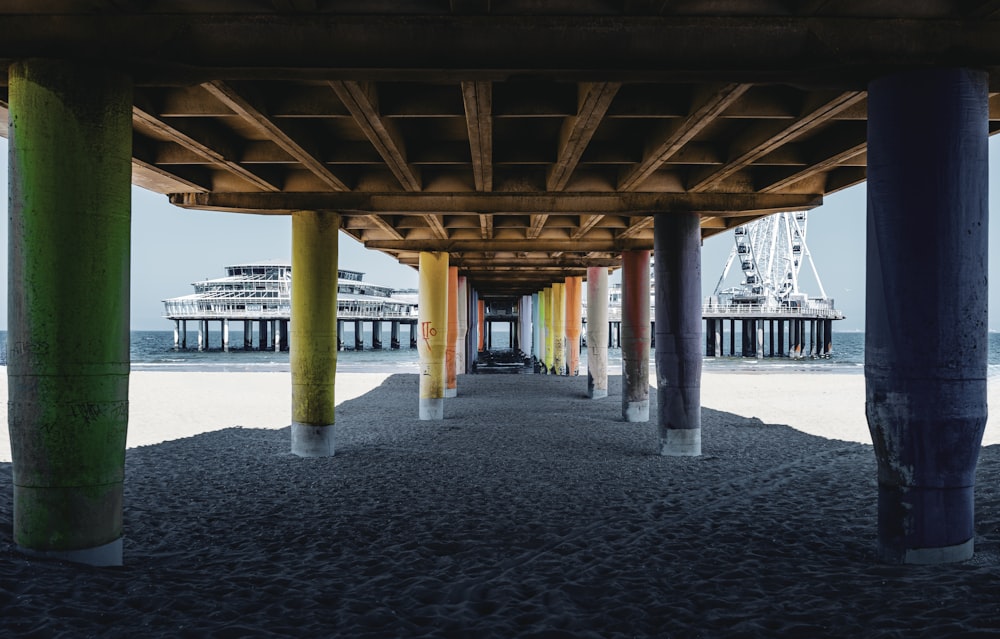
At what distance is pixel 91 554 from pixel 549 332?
39.3 meters

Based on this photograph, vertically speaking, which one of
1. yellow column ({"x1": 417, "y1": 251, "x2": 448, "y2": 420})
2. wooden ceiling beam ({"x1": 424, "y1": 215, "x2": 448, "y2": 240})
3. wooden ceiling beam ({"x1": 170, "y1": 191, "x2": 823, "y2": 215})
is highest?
wooden ceiling beam ({"x1": 424, "y1": 215, "x2": 448, "y2": 240})

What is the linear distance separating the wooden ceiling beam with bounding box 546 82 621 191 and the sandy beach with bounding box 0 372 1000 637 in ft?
16.5

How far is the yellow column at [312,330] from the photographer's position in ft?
49.0

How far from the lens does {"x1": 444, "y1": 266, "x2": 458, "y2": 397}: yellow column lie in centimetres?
2859

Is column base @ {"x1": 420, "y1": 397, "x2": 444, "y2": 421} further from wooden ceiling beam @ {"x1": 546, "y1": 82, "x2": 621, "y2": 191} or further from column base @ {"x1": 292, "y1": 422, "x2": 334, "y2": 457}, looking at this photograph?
wooden ceiling beam @ {"x1": 546, "y1": 82, "x2": 621, "y2": 191}

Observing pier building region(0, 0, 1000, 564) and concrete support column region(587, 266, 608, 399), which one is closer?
pier building region(0, 0, 1000, 564)

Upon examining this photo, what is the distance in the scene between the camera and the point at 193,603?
6.42 m

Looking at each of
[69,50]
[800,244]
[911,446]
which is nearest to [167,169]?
[69,50]

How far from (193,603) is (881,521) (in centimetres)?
644

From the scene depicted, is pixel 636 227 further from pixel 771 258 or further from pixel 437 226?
pixel 771 258

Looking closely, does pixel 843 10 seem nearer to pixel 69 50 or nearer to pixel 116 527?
pixel 69 50

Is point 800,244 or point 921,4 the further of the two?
point 800,244

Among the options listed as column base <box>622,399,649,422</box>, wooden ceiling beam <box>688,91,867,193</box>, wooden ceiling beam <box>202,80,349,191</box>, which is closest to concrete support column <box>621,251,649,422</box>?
column base <box>622,399,649,422</box>

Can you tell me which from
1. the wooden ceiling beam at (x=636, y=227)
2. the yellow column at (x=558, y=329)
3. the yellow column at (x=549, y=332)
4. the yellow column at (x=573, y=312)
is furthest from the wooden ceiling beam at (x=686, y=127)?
the yellow column at (x=549, y=332)
